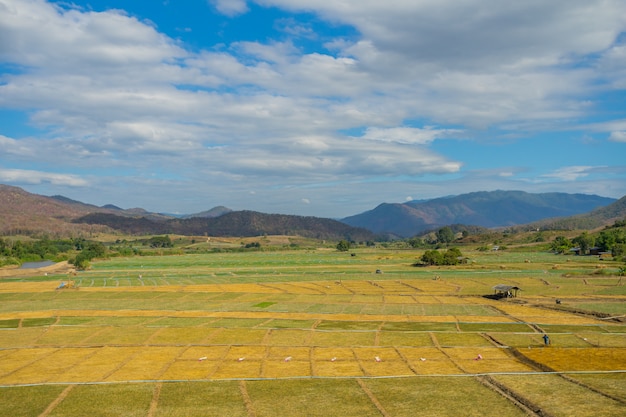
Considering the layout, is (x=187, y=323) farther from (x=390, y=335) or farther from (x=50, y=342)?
(x=390, y=335)

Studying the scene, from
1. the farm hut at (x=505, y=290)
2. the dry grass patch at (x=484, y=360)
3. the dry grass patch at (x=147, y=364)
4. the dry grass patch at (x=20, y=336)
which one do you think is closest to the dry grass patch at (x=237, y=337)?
the dry grass patch at (x=147, y=364)

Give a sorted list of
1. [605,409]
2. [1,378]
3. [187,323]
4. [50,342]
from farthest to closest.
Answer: [187,323], [50,342], [1,378], [605,409]

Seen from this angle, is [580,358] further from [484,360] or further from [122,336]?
[122,336]

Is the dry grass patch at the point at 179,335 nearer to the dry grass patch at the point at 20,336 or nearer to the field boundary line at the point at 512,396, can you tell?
the dry grass patch at the point at 20,336

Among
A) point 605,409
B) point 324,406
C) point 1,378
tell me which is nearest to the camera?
point 605,409

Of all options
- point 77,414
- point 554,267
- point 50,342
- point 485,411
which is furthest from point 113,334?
point 554,267
